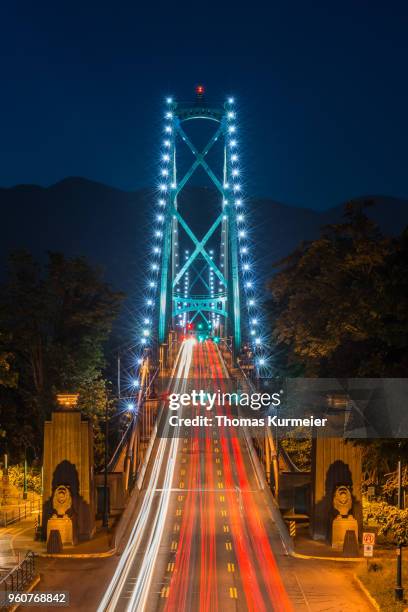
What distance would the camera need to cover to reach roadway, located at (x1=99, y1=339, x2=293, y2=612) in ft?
63.0

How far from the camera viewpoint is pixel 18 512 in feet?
102

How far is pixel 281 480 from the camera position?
30484 millimetres

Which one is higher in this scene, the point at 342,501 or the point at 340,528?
the point at 342,501

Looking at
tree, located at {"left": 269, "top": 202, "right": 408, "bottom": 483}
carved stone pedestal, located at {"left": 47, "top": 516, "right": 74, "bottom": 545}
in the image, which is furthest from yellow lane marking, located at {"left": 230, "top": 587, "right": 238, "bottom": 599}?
carved stone pedestal, located at {"left": 47, "top": 516, "right": 74, "bottom": 545}

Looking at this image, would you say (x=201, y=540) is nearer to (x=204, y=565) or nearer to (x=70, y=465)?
(x=204, y=565)

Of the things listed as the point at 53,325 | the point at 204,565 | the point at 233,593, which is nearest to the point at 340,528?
the point at 204,565

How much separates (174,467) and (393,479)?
47.4ft

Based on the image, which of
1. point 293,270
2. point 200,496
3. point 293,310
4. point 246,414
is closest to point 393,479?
point 200,496

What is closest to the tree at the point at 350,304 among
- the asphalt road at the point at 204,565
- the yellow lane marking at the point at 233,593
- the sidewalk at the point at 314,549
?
the sidewalk at the point at 314,549

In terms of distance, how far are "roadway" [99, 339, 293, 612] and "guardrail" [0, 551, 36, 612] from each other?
6.77 feet

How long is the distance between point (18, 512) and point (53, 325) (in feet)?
66.8

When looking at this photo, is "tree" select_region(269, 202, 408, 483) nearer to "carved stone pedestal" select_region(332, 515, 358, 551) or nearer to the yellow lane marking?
"carved stone pedestal" select_region(332, 515, 358, 551)

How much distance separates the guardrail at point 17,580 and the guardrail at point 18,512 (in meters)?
7.16

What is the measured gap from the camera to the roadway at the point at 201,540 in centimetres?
1920
